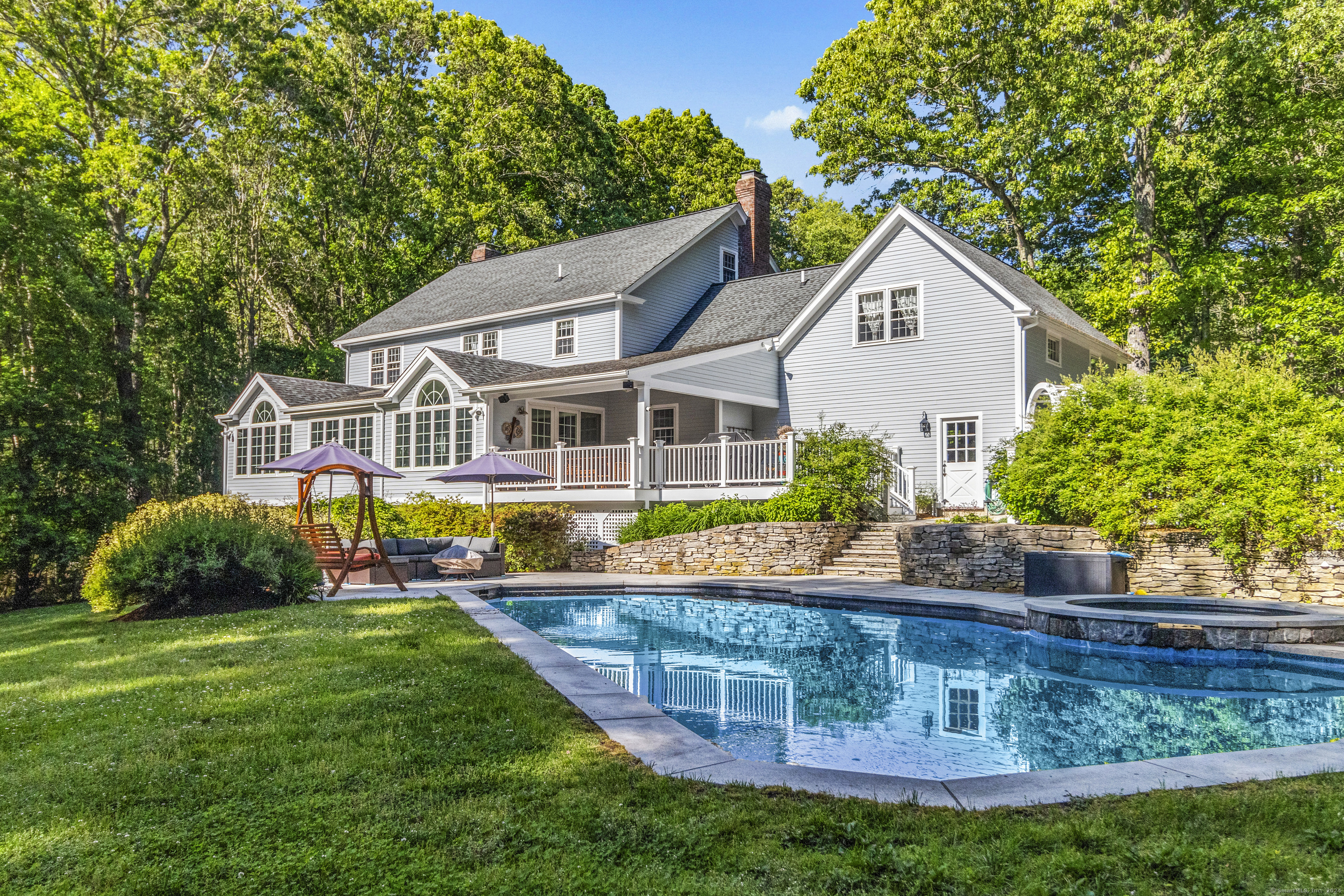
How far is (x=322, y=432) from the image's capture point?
26.7 meters

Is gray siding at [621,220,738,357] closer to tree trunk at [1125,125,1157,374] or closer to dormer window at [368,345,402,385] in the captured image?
dormer window at [368,345,402,385]

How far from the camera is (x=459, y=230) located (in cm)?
3888

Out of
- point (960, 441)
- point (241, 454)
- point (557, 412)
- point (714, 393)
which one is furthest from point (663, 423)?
point (241, 454)

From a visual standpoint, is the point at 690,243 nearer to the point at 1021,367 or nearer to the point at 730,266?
the point at 730,266

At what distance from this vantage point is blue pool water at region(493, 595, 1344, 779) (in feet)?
19.5

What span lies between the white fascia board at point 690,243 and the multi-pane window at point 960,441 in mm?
9642

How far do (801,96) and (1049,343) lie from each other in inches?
669

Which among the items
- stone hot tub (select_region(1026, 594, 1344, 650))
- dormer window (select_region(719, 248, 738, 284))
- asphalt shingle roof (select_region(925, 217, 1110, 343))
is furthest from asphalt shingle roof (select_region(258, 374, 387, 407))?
stone hot tub (select_region(1026, 594, 1344, 650))

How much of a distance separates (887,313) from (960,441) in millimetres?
3726

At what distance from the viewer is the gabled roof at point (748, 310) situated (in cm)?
→ 2461

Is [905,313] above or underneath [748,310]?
underneath

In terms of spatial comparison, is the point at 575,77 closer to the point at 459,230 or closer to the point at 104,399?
the point at 459,230

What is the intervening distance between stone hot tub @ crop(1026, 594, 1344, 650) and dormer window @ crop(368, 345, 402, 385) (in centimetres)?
2442

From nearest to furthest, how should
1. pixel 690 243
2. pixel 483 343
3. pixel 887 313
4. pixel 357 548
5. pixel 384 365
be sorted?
pixel 357 548 < pixel 887 313 < pixel 690 243 < pixel 483 343 < pixel 384 365
